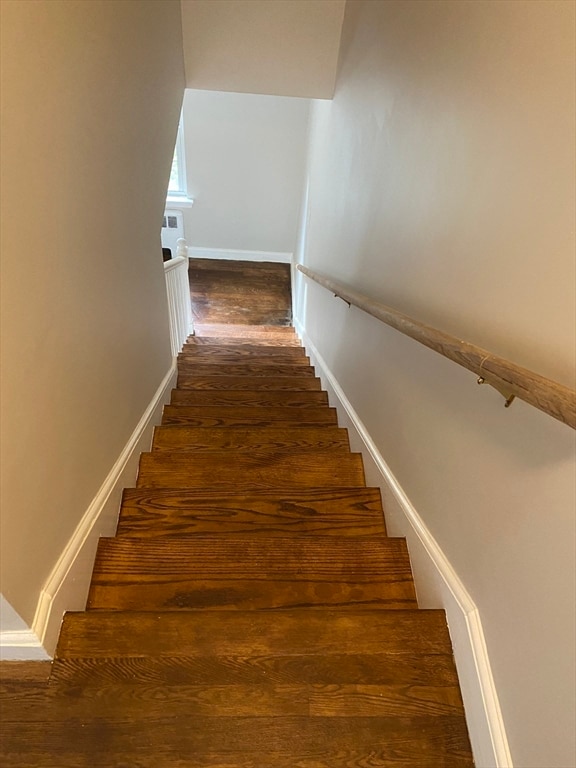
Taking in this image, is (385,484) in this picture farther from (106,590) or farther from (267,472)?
(106,590)

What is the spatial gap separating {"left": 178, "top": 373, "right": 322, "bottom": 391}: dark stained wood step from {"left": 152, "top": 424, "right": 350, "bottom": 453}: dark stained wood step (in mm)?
702

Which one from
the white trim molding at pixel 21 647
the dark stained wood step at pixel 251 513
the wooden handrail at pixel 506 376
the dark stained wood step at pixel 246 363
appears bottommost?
the dark stained wood step at pixel 246 363

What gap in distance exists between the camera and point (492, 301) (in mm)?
961

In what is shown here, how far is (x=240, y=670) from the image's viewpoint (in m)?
1.01

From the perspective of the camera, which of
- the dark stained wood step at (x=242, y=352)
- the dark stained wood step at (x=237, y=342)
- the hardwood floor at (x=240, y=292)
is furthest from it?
the hardwood floor at (x=240, y=292)

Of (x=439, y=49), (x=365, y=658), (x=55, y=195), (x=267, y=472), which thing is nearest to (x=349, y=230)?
(x=439, y=49)

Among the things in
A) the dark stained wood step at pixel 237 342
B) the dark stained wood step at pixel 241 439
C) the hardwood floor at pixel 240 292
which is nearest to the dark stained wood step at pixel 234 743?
the dark stained wood step at pixel 241 439

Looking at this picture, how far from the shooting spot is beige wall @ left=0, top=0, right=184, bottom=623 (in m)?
0.85

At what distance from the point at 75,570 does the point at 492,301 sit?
49.0 inches

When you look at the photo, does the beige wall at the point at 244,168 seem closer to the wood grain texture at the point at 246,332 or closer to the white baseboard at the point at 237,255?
the white baseboard at the point at 237,255

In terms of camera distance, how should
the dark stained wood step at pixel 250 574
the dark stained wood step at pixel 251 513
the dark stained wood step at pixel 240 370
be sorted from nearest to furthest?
1. the dark stained wood step at pixel 250 574
2. the dark stained wood step at pixel 251 513
3. the dark stained wood step at pixel 240 370

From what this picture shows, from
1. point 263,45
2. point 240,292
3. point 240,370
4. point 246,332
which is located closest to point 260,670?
point 240,370

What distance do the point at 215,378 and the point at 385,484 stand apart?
1471mm

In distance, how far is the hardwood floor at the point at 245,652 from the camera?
2.97 feet
